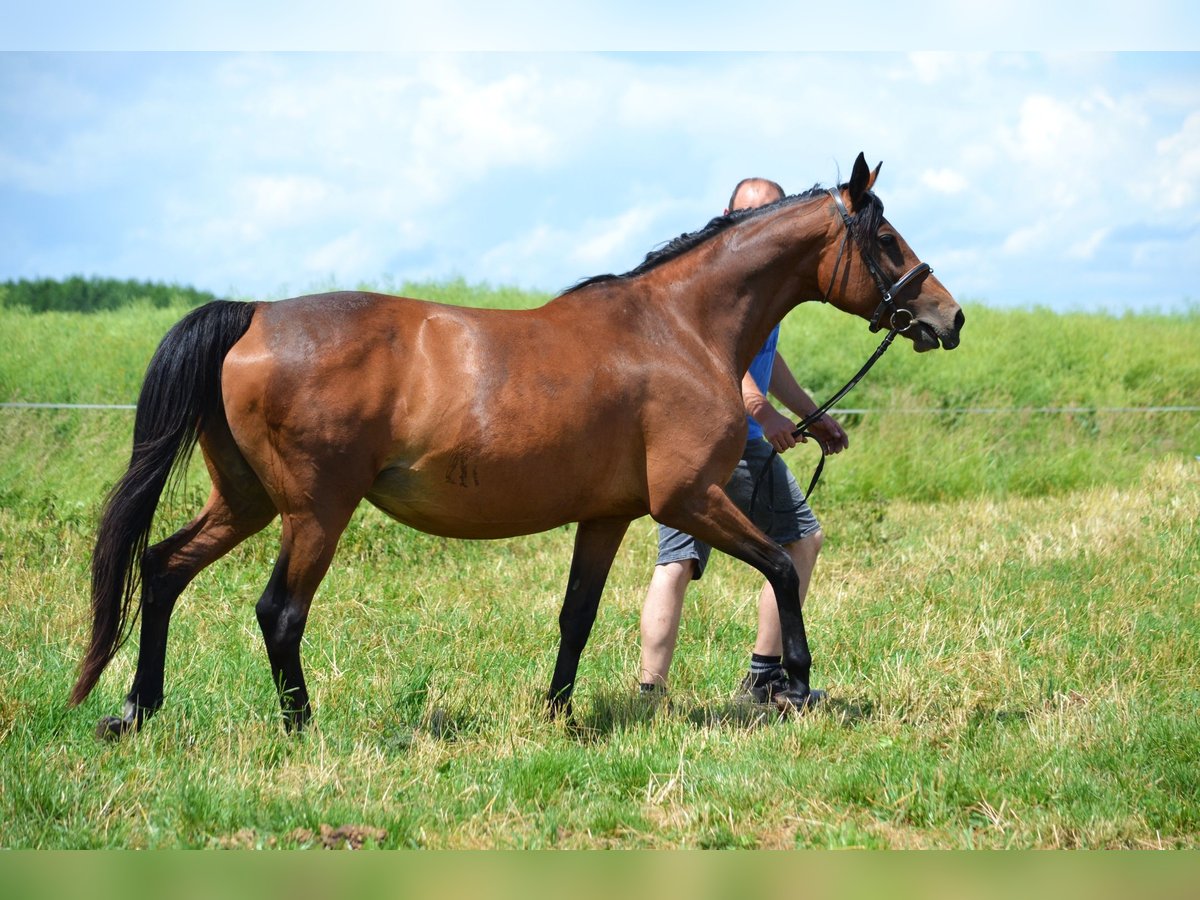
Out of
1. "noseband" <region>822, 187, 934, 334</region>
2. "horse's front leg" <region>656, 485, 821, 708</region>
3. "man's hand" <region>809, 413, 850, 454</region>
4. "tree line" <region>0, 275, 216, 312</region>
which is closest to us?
"horse's front leg" <region>656, 485, 821, 708</region>

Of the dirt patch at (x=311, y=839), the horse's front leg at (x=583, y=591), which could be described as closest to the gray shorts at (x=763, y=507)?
the horse's front leg at (x=583, y=591)

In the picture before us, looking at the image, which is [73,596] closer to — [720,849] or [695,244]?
[695,244]

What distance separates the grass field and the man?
0.75 ft

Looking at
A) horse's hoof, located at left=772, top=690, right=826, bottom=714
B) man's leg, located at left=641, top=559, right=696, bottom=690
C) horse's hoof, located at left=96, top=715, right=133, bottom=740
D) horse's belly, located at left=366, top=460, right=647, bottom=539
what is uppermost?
horse's belly, located at left=366, top=460, right=647, bottom=539

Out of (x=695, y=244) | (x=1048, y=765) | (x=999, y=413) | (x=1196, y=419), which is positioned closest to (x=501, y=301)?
(x=999, y=413)

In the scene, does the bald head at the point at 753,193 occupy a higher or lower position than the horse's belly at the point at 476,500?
higher

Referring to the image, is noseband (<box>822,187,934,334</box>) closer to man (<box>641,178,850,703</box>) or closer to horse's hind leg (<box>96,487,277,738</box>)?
man (<box>641,178,850,703</box>)

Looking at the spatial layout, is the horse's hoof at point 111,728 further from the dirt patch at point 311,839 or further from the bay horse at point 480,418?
the dirt patch at point 311,839

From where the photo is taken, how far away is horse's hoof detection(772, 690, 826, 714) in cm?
510

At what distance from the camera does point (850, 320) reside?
62.8 ft

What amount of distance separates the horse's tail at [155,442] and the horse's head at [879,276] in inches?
101

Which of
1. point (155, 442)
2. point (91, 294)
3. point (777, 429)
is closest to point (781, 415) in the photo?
point (777, 429)

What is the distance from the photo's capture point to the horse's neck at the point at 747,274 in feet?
17.1

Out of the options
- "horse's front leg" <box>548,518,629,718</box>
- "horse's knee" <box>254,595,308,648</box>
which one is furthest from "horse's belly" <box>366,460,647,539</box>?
"horse's knee" <box>254,595,308,648</box>
